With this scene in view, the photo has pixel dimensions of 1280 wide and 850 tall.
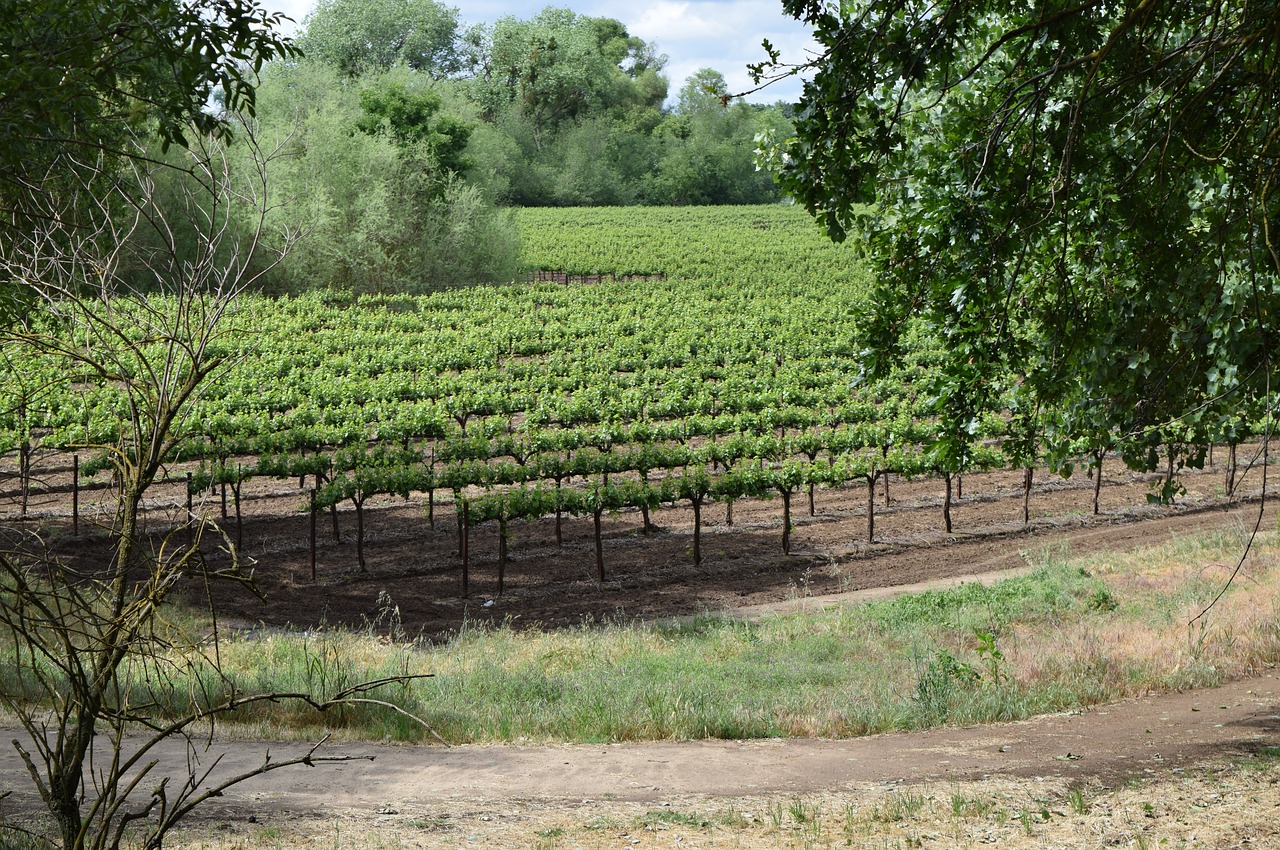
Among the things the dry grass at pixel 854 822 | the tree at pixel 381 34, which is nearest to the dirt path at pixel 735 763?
the dry grass at pixel 854 822

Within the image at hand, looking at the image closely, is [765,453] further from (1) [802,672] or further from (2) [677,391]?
(1) [802,672]

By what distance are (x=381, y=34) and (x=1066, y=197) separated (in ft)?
323

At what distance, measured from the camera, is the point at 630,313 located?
141ft

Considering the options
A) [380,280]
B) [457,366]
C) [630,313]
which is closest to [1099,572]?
[457,366]

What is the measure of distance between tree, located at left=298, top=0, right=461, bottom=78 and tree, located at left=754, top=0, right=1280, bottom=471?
86667 millimetres

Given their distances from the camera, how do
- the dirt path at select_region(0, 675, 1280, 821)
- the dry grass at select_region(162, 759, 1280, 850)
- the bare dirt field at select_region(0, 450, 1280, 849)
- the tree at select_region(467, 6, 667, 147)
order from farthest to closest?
the tree at select_region(467, 6, 667, 147) → the dirt path at select_region(0, 675, 1280, 821) → the bare dirt field at select_region(0, 450, 1280, 849) → the dry grass at select_region(162, 759, 1280, 850)

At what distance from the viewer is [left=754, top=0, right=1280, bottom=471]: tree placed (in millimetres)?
6305

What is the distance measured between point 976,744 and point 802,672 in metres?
2.82

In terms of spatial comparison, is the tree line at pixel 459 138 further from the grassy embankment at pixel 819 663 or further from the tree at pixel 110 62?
the grassy embankment at pixel 819 663

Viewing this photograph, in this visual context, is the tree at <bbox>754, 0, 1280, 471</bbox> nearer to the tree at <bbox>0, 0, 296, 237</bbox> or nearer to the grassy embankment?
the grassy embankment

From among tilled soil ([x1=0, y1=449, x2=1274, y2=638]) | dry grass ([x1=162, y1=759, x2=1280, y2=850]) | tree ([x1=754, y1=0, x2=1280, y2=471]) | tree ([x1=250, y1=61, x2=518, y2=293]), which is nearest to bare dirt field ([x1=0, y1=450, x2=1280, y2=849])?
dry grass ([x1=162, y1=759, x2=1280, y2=850])

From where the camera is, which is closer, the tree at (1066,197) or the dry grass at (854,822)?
the dry grass at (854,822)

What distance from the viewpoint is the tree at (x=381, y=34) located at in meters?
90.4

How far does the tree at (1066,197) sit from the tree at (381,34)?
8667 centimetres
